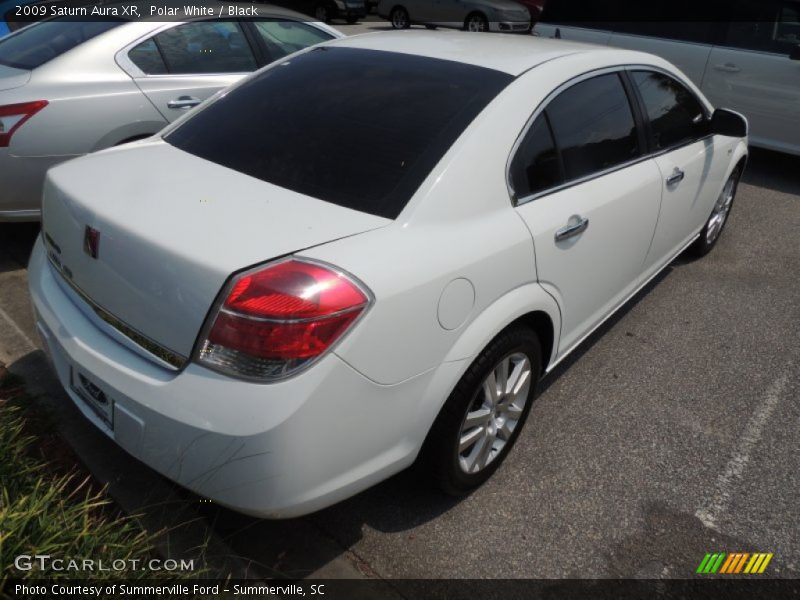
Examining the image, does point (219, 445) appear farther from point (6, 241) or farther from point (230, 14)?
point (230, 14)

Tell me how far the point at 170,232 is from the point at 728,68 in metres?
6.88

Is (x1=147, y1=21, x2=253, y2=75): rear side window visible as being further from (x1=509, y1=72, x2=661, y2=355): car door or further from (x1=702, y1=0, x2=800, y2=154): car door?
(x1=702, y1=0, x2=800, y2=154): car door

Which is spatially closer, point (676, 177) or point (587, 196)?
point (587, 196)

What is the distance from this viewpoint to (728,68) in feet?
23.6

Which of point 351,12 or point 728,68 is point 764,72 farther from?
point 351,12

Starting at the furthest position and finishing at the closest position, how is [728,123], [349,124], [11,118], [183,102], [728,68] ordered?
1. [728,68]
2. [183,102]
3. [728,123]
4. [11,118]
5. [349,124]

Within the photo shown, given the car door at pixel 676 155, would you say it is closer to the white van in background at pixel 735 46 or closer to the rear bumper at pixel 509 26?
the white van in background at pixel 735 46

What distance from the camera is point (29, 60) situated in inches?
175

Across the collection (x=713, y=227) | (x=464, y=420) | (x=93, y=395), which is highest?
(x=93, y=395)

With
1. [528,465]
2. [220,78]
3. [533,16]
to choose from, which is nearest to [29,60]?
[220,78]

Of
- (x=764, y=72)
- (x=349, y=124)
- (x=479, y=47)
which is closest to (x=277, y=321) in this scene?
(x=349, y=124)

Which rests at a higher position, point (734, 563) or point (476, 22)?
point (476, 22)

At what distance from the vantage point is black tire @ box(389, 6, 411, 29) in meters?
17.5

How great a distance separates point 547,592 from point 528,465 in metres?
0.66
